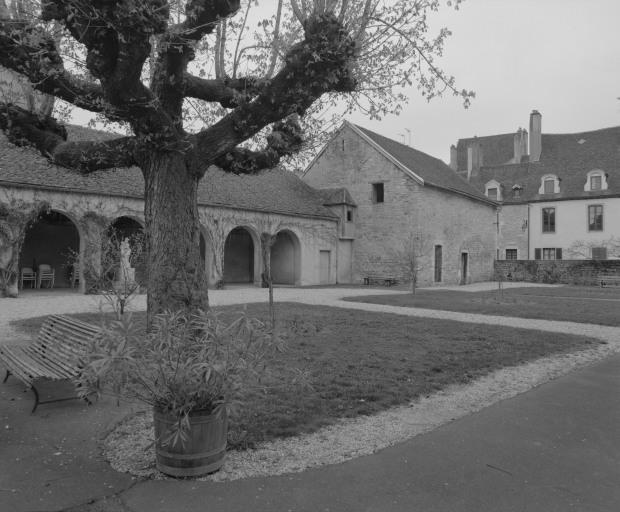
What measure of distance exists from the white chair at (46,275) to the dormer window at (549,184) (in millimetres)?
34338

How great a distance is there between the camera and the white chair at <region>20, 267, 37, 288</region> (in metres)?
19.1

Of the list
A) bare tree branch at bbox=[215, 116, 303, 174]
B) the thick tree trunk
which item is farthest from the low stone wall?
the thick tree trunk

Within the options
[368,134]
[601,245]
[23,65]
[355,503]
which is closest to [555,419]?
[355,503]

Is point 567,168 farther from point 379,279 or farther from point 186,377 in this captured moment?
point 186,377

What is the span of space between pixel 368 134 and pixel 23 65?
80.1 feet

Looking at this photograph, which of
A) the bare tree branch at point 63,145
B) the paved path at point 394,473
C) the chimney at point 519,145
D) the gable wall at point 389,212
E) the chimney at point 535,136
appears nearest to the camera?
the paved path at point 394,473

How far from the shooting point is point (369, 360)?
7.38 meters

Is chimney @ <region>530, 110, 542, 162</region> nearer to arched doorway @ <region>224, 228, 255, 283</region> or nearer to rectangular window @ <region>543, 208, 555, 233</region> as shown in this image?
rectangular window @ <region>543, 208, 555, 233</region>

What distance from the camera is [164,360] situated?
3.38 metres

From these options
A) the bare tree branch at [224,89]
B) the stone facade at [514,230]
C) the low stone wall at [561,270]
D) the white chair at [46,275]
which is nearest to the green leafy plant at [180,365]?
the bare tree branch at [224,89]

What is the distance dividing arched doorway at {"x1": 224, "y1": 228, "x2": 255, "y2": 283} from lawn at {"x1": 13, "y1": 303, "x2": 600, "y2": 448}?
14.7 metres

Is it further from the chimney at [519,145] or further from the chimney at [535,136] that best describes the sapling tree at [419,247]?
the chimney at [519,145]

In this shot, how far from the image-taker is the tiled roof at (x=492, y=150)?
51594 millimetres

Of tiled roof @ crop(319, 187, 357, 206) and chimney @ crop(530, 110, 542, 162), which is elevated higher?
chimney @ crop(530, 110, 542, 162)
